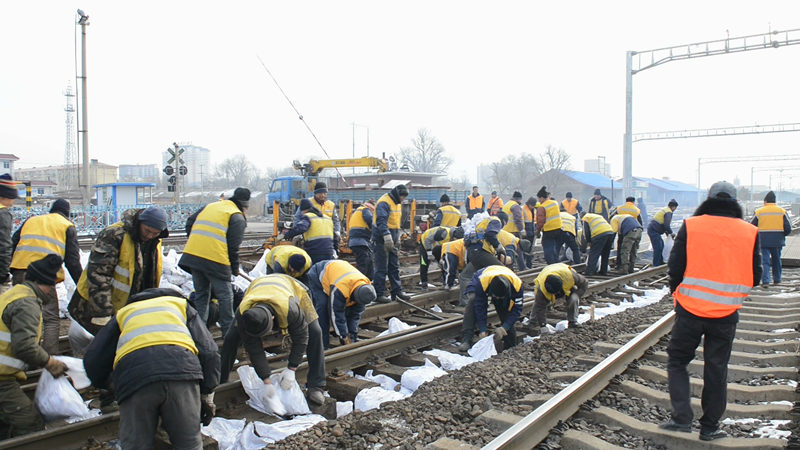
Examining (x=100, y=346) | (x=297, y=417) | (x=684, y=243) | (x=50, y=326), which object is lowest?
(x=297, y=417)

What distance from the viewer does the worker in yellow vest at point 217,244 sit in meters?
5.49

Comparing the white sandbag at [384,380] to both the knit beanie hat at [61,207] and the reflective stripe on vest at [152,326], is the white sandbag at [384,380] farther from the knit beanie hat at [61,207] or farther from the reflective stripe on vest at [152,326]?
the knit beanie hat at [61,207]

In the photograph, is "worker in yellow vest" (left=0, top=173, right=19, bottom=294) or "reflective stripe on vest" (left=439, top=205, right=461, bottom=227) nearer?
"worker in yellow vest" (left=0, top=173, right=19, bottom=294)

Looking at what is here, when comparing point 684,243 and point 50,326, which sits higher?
point 684,243

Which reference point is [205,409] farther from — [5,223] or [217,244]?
[5,223]

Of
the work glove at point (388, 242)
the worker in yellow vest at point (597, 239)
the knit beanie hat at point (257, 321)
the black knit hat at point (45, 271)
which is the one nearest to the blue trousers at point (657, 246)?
the worker in yellow vest at point (597, 239)

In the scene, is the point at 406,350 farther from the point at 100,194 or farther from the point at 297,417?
the point at 100,194

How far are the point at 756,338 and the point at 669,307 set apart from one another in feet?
5.43

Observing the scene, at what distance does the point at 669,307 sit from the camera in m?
7.50

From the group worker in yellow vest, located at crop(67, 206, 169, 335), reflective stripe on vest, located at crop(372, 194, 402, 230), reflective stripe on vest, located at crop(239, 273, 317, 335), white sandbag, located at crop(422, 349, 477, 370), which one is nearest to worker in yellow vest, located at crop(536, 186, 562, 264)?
reflective stripe on vest, located at crop(372, 194, 402, 230)

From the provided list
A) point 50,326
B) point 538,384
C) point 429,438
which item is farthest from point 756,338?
point 50,326

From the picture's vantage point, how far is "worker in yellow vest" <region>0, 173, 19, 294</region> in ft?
18.4

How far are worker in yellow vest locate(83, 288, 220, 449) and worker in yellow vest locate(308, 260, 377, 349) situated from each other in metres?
2.38

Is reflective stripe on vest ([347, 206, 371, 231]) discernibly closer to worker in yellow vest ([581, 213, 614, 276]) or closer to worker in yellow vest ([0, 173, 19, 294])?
worker in yellow vest ([0, 173, 19, 294])
